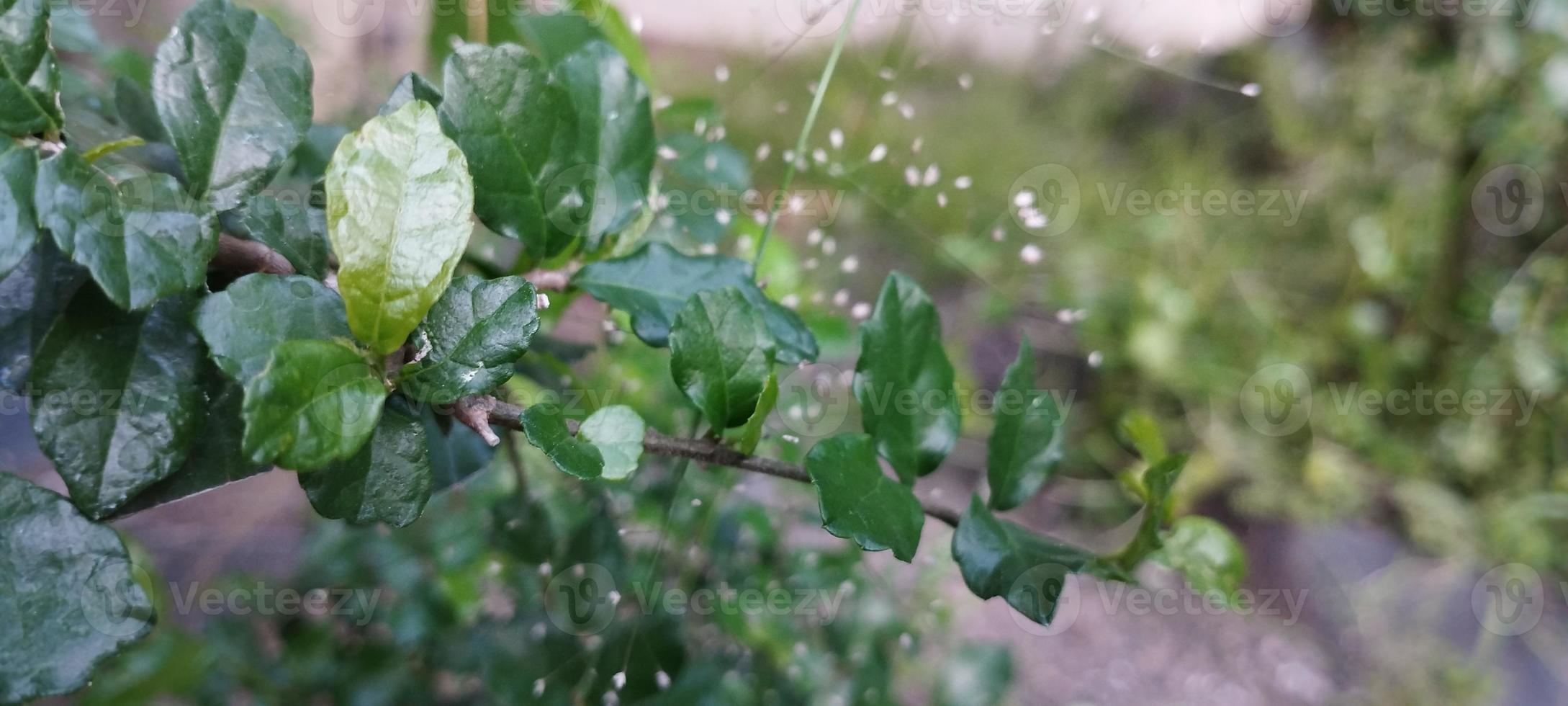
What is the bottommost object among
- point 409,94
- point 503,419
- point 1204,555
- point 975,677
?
point 975,677

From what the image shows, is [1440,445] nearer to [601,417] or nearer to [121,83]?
[601,417]

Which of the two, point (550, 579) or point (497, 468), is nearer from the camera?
point (550, 579)

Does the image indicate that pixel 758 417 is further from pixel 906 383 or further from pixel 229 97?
pixel 229 97

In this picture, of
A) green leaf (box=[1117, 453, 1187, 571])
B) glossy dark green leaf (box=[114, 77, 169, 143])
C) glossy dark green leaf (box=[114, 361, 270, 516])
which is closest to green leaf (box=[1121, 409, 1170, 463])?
green leaf (box=[1117, 453, 1187, 571])

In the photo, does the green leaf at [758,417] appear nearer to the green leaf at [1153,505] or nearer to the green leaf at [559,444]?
the green leaf at [559,444]

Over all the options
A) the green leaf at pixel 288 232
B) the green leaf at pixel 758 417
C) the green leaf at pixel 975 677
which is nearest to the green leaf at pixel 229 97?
the green leaf at pixel 288 232

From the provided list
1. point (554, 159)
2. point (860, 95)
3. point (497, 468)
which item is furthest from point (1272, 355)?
point (554, 159)

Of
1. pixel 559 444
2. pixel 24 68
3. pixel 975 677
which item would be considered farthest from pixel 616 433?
pixel 975 677
